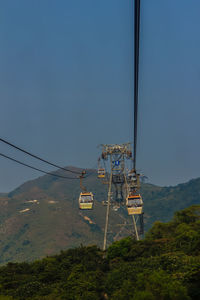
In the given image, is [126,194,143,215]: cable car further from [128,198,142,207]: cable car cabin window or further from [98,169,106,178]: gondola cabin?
[98,169,106,178]: gondola cabin

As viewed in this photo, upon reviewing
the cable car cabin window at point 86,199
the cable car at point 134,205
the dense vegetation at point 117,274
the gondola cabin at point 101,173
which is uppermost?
the gondola cabin at point 101,173

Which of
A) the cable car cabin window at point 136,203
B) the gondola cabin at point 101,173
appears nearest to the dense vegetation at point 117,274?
the cable car cabin window at point 136,203

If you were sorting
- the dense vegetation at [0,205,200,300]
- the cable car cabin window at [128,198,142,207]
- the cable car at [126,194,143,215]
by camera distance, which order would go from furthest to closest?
the cable car cabin window at [128,198,142,207], the cable car at [126,194,143,215], the dense vegetation at [0,205,200,300]

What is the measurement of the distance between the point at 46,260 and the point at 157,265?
16150 millimetres

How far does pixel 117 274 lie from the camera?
97.6 ft

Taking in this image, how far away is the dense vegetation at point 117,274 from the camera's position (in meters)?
22.6

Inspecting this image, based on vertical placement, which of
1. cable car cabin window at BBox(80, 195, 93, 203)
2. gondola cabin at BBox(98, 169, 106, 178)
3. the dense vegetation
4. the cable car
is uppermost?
gondola cabin at BBox(98, 169, 106, 178)

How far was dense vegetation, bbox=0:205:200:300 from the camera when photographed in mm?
22555

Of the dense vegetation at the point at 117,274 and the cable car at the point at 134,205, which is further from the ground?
the cable car at the point at 134,205

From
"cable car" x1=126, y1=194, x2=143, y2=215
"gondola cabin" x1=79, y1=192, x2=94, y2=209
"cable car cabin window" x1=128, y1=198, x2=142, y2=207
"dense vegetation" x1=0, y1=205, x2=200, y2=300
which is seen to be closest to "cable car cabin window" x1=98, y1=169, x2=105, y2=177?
"dense vegetation" x1=0, y1=205, x2=200, y2=300

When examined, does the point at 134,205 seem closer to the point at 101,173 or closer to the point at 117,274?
the point at 117,274

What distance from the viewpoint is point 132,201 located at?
4150 centimetres

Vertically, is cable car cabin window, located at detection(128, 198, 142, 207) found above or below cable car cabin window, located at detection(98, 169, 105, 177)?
below

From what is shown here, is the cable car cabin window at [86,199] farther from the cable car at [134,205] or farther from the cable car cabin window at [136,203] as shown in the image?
the cable car cabin window at [136,203]
